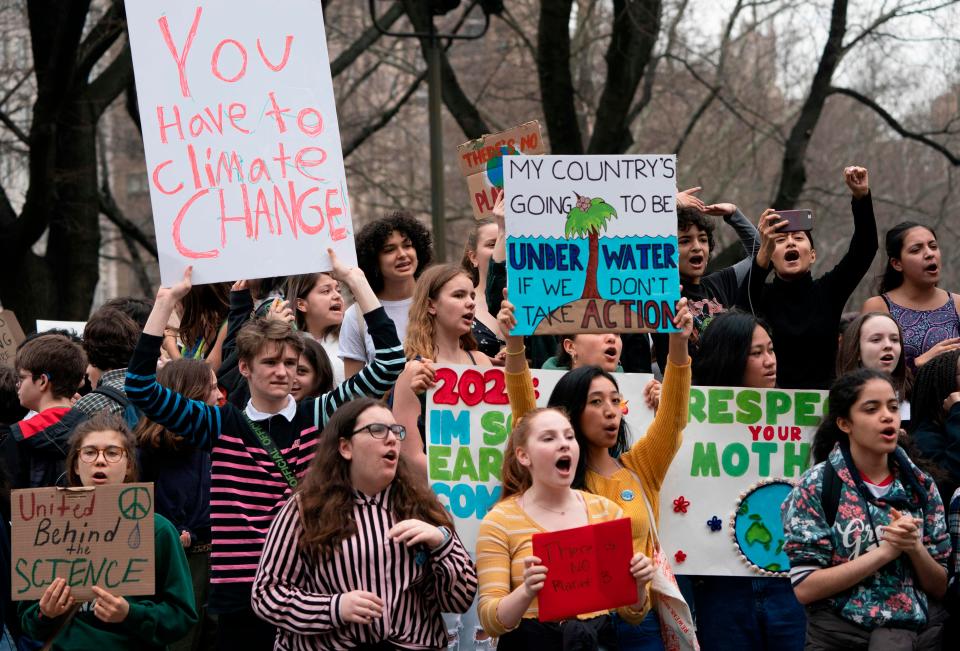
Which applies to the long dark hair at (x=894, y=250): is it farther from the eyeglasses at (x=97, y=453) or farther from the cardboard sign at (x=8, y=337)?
the cardboard sign at (x=8, y=337)

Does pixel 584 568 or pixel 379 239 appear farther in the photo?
pixel 379 239

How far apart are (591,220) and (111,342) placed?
2707 mm

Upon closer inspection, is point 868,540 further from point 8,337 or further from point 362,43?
point 362,43

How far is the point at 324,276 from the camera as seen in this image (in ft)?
26.3

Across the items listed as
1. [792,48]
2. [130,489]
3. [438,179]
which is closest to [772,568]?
[130,489]

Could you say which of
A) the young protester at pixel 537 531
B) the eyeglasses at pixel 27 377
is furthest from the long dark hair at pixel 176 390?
the young protester at pixel 537 531

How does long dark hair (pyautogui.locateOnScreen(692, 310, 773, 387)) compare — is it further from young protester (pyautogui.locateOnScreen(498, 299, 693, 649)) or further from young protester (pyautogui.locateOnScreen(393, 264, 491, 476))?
young protester (pyautogui.locateOnScreen(393, 264, 491, 476))

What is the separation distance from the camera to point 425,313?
7074 millimetres

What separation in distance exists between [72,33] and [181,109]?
24.4 ft

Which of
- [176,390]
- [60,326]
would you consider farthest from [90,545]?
[60,326]

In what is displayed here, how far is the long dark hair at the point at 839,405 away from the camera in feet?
19.1

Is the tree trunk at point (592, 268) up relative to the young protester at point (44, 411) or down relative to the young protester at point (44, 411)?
up

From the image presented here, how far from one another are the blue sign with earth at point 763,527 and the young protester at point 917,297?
1337 millimetres

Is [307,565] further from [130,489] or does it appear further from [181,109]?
[181,109]
